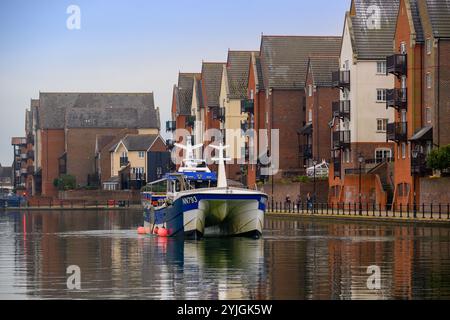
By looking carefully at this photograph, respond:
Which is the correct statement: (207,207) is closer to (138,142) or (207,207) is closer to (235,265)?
(235,265)

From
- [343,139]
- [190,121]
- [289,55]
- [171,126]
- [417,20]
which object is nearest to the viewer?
[417,20]

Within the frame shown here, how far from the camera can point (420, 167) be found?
91.1 meters

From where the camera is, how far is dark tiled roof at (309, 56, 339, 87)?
123m

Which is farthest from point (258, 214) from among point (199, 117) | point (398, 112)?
point (199, 117)

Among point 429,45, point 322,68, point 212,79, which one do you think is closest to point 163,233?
point 429,45

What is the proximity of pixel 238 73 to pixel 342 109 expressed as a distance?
3910cm

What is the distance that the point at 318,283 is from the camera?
36031 millimetres

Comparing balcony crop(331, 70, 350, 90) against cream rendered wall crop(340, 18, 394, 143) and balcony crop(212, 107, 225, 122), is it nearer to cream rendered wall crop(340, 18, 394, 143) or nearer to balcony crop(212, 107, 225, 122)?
cream rendered wall crop(340, 18, 394, 143)

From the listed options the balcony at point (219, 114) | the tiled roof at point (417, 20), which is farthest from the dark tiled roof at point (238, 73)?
the tiled roof at point (417, 20)

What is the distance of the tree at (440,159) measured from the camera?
277 feet

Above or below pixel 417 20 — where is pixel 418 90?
below

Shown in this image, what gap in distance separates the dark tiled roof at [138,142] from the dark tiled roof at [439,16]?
102924 mm

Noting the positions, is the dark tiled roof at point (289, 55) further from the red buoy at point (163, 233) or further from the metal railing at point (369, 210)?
the red buoy at point (163, 233)

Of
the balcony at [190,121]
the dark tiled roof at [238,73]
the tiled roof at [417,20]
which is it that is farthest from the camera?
the balcony at [190,121]
